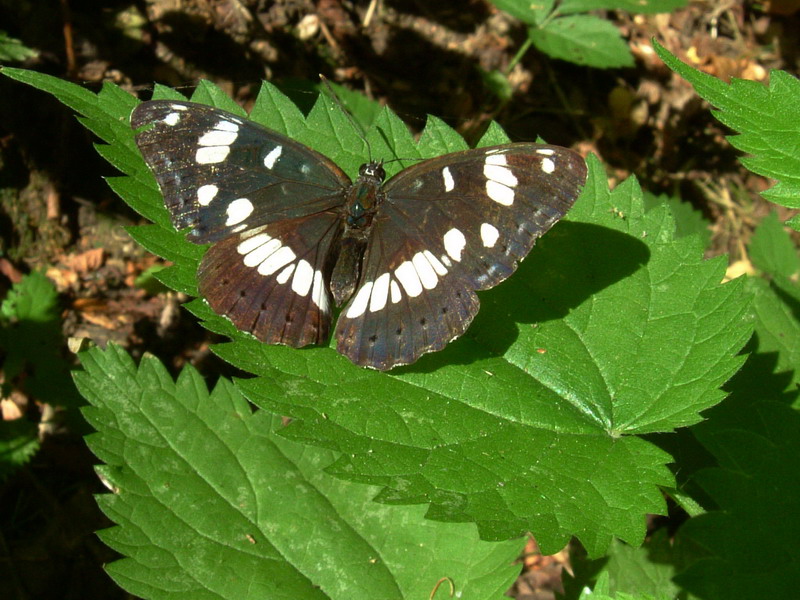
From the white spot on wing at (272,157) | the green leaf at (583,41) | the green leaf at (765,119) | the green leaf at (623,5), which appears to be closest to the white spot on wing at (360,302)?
the white spot on wing at (272,157)

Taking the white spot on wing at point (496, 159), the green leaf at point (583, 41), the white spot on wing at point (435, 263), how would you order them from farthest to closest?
the green leaf at point (583, 41) < the white spot on wing at point (435, 263) < the white spot on wing at point (496, 159)

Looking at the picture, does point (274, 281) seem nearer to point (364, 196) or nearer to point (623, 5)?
point (364, 196)

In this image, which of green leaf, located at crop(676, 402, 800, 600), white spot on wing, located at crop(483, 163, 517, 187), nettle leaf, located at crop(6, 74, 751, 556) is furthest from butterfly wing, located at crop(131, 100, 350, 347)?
green leaf, located at crop(676, 402, 800, 600)

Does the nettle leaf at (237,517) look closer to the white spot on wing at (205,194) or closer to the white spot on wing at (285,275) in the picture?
the white spot on wing at (285,275)

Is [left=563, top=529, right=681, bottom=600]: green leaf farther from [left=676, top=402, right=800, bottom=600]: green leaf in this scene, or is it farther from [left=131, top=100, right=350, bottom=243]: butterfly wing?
[left=131, top=100, right=350, bottom=243]: butterfly wing

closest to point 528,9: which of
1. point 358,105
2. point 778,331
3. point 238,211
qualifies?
point 358,105
